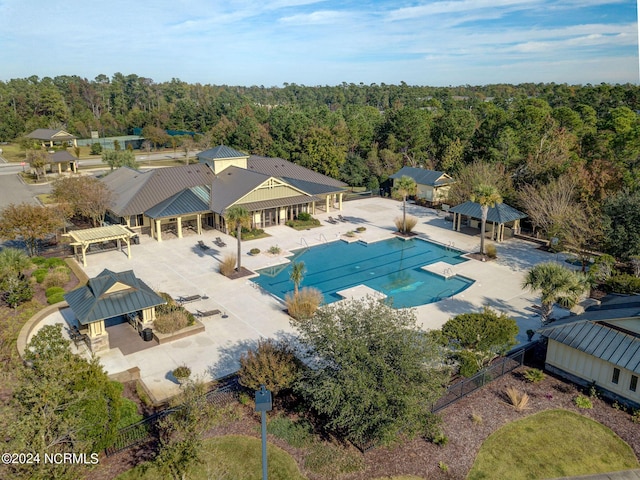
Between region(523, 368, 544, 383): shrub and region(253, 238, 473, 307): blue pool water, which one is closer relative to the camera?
region(523, 368, 544, 383): shrub

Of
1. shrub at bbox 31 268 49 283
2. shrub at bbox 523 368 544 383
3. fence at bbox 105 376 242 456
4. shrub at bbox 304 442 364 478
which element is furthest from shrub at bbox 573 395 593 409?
shrub at bbox 31 268 49 283

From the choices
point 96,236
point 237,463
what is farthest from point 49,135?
point 237,463

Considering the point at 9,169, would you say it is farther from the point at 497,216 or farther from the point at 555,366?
the point at 555,366

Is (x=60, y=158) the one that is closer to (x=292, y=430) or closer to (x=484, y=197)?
(x=484, y=197)

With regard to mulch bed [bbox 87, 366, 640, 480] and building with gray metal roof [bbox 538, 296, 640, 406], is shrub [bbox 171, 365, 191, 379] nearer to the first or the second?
mulch bed [bbox 87, 366, 640, 480]

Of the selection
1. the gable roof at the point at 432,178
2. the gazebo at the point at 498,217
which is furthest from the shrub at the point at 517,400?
the gable roof at the point at 432,178

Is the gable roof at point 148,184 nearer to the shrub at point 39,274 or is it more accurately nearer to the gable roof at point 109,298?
the shrub at point 39,274

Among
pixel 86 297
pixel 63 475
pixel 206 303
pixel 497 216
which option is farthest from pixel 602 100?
pixel 63 475

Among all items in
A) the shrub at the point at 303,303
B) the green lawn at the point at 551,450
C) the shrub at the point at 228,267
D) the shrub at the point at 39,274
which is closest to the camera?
the green lawn at the point at 551,450
